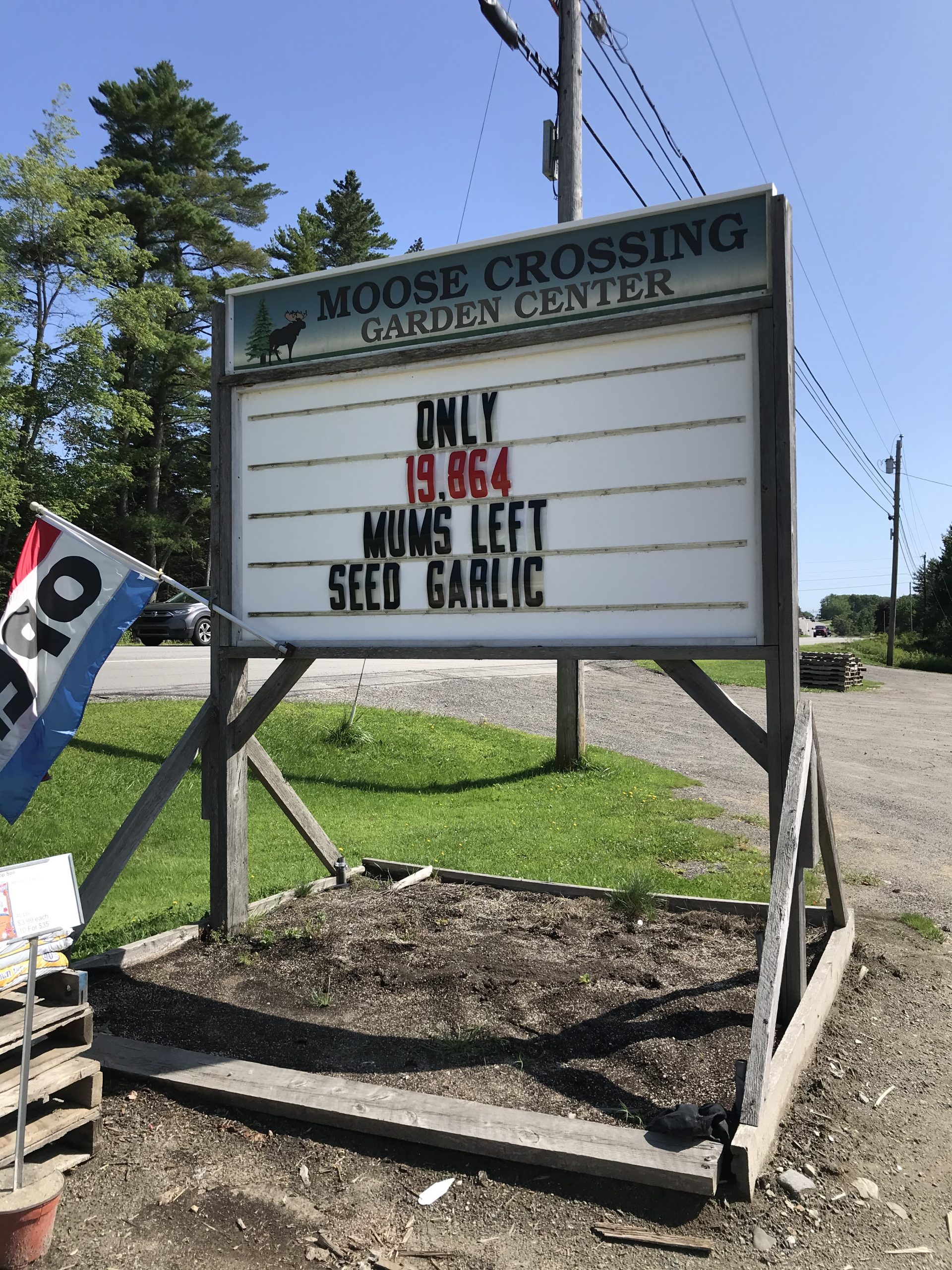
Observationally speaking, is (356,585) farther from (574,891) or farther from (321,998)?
(574,891)

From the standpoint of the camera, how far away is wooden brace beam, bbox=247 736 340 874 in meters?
6.20

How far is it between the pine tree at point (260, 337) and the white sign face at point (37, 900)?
3.80 m

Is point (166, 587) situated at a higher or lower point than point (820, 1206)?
higher

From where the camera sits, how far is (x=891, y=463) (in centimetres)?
4909

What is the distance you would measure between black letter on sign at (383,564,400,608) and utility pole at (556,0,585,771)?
20.0 ft

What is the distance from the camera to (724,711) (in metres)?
4.68

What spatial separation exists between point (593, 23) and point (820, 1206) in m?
13.7

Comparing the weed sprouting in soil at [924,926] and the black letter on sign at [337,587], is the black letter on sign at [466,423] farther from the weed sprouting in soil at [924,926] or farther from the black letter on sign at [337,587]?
the weed sprouting in soil at [924,926]

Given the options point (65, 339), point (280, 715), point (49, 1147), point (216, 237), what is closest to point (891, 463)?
point (216, 237)

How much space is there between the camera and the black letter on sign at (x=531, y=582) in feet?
16.7

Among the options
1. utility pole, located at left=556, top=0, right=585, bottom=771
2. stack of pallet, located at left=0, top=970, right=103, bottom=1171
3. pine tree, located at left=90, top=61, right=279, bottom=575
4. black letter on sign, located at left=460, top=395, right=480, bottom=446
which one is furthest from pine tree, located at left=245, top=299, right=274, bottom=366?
pine tree, located at left=90, top=61, right=279, bottom=575

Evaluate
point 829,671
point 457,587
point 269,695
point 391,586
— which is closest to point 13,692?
point 269,695

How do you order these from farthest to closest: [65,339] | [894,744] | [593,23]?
1. [65,339]
2. [894,744]
3. [593,23]

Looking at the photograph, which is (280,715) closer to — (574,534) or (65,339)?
(574,534)
